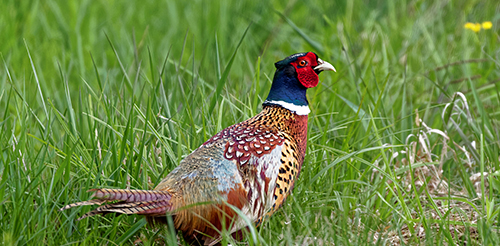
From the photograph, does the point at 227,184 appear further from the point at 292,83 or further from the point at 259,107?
the point at 259,107

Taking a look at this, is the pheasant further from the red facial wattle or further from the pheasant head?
the red facial wattle

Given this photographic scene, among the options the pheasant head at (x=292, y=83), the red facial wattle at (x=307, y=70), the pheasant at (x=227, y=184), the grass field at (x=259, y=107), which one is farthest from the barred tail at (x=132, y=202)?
the red facial wattle at (x=307, y=70)

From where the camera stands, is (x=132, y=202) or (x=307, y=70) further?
(x=307, y=70)

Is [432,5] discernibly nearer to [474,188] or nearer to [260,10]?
[260,10]

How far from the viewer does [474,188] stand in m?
3.37

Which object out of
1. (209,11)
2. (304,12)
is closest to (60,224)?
(209,11)

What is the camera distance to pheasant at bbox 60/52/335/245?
95.6 inches

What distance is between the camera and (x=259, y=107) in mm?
3855

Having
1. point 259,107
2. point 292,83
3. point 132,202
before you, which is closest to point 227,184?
point 132,202

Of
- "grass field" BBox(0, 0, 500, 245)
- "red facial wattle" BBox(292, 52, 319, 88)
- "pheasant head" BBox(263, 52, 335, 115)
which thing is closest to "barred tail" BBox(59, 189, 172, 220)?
"grass field" BBox(0, 0, 500, 245)

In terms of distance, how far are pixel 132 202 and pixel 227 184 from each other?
439 millimetres

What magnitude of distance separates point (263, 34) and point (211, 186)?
374 cm

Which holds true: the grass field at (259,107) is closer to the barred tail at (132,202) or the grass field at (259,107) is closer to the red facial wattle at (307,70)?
the barred tail at (132,202)

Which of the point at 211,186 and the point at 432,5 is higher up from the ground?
the point at 432,5
